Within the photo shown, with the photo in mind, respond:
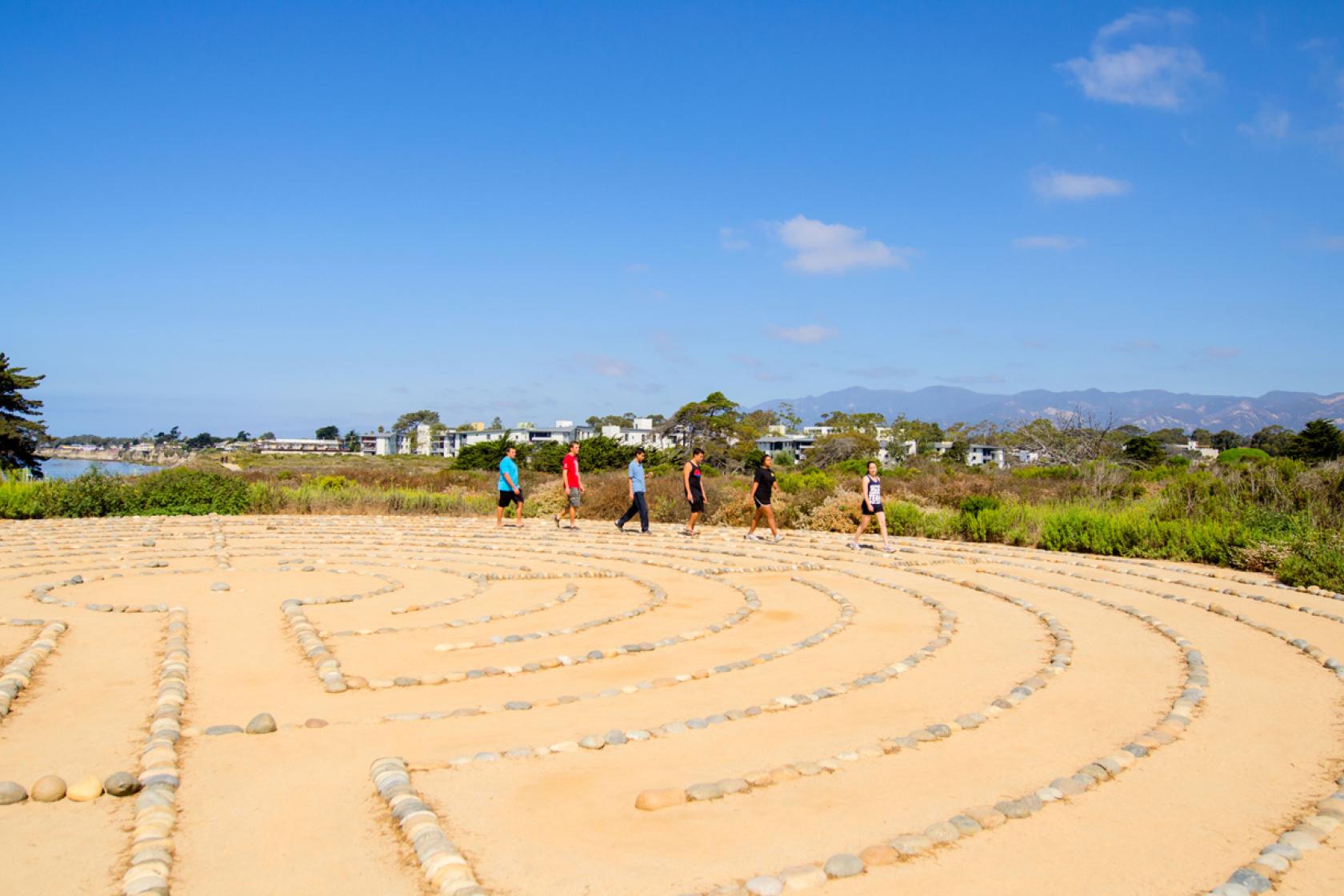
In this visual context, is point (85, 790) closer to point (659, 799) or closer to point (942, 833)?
point (659, 799)

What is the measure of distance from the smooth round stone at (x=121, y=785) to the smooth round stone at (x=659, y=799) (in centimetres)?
223

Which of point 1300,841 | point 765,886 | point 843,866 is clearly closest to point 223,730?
point 765,886

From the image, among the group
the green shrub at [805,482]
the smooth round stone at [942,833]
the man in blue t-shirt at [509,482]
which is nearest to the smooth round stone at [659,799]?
the smooth round stone at [942,833]

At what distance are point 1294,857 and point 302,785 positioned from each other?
13.7ft

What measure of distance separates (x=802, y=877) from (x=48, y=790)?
3258mm

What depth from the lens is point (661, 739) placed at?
5.29 m

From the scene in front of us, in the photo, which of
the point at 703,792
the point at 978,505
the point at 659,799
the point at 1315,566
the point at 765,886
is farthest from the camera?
the point at 978,505

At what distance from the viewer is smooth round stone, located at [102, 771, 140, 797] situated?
4375 mm

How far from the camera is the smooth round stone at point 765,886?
11.3 feet

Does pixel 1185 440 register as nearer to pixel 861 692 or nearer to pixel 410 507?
pixel 410 507

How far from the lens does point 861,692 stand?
629 centimetres

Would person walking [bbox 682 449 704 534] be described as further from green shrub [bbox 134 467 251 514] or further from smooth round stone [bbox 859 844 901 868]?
smooth round stone [bbox 859 844 901 868]

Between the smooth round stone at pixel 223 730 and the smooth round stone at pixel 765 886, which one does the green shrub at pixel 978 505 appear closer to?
the smooth round stone at pixel 223 730

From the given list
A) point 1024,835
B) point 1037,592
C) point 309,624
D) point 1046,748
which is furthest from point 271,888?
point 1037,592
